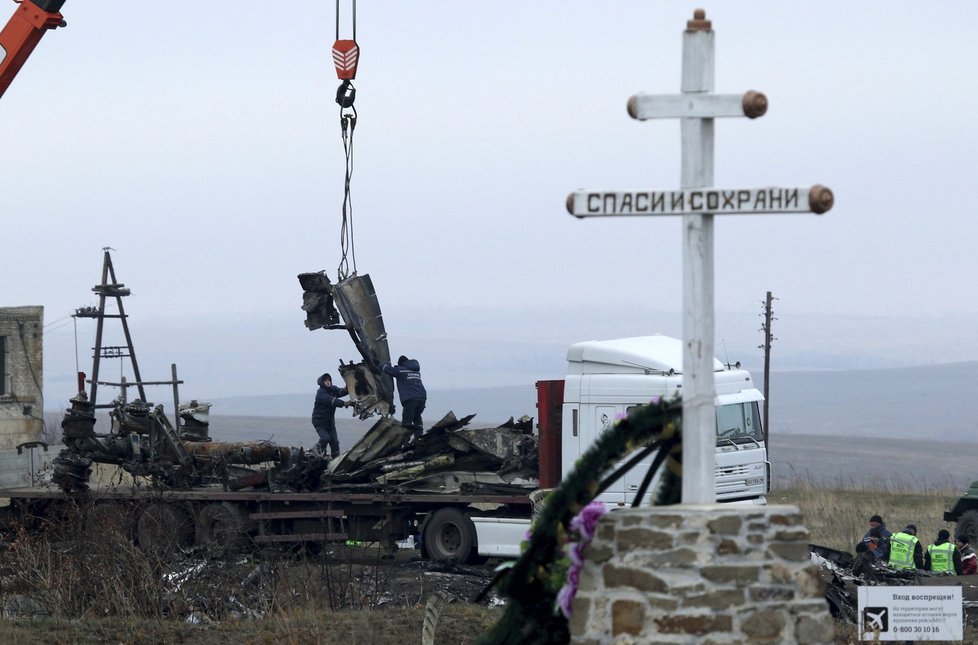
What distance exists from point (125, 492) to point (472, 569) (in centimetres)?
620

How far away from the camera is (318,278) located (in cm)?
2289

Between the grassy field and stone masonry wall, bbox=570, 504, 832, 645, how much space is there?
22.8ft

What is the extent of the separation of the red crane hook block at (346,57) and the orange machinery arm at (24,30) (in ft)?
14.0

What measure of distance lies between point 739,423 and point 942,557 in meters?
3.28

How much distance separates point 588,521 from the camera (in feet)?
27.9

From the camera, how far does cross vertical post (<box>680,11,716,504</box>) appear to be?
8562mm

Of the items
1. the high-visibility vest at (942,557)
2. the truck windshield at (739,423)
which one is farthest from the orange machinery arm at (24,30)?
the high-visibility vest at (942,557)

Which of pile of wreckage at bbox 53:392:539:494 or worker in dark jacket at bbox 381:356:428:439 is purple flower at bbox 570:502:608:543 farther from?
worker in dark jacket at bbox 381:356:428:439

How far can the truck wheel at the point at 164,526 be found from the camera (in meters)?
22.2

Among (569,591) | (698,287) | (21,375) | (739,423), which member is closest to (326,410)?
(739,423)

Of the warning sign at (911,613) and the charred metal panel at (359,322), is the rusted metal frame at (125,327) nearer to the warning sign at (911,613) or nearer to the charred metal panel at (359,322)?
the charred metal panel at (359,322)

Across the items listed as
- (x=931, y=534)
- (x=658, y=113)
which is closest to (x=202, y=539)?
(x=931, y=534)

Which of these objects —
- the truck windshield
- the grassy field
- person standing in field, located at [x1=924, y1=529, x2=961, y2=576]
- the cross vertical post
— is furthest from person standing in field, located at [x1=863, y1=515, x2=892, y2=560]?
the cross vertical post

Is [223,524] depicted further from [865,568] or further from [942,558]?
[942,558]
